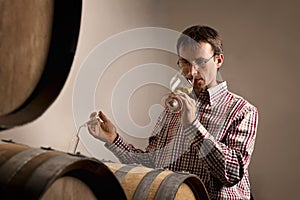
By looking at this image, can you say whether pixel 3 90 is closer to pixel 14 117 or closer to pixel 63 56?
pixel 14 117

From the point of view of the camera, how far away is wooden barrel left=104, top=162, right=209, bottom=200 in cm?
132

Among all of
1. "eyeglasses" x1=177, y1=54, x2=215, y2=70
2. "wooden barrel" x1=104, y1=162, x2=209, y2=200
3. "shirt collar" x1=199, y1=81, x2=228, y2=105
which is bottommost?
"wooden barrel" x1=104, y1=162, x2=209, y2=200

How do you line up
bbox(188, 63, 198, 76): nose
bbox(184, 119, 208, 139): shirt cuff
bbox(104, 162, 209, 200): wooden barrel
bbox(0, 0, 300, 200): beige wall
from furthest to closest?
1. bbox(0, 0, 300, 200): beige wall
2. bbox(188, 63, 198, 76): nose
3. bbox(184, 119, 208, 139): shirt cuff
4. bbox(104, 162, 209, 200): wooden barrel

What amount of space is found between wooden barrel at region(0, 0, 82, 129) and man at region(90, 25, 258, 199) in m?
0.83

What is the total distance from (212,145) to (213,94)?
0.31 m

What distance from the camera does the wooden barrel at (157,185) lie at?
132 centimetres

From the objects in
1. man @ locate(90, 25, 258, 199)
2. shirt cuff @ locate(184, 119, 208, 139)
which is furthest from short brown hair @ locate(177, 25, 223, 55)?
shirt cuff @ locate(184, 119, 208, 139)

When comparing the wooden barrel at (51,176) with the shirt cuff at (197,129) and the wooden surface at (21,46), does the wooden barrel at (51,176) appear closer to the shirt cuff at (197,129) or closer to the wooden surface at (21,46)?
the wooden surface at (21,46)

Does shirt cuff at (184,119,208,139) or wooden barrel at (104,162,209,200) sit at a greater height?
shirt cuff at (184,119,208,139)

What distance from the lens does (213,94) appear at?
79.5 inches

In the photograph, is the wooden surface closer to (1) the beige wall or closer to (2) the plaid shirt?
(2) the plaid shirt

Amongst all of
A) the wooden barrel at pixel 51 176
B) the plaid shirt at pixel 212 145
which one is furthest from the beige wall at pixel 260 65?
the wooden barrel at pixel 51 176

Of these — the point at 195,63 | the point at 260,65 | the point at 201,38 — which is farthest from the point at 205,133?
the point at 260,65

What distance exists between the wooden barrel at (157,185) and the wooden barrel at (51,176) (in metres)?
0.29
